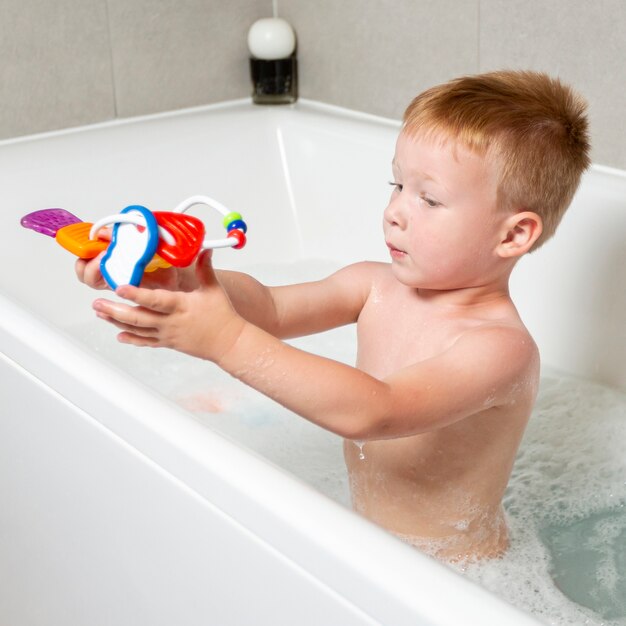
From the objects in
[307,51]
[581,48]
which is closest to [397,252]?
[581,48]

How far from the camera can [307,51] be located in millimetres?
1847

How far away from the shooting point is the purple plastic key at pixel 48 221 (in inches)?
32.8

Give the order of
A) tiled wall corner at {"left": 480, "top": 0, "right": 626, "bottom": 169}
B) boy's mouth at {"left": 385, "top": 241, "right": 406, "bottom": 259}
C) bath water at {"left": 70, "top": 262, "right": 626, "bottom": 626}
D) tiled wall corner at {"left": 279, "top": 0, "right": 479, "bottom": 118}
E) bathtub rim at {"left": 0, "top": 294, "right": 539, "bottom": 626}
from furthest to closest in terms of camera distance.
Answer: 1. tiled wall corner at {"left": 279, "top": 0, "right": 479, "bottom": 118}
2. tiled wall corner at {"left": 480, "top": 0, "right": 626, "bottom": 169}
3. bath water at {"left": 70, "top": 262, "right": 626, "bottom": 626}
4. boy's mouth at {"left": 385, "top": 241, "right": 406, "bottom": 259}
5. bathtub rim at {"left": 0, "top": 294, "right": 539, "bottom": 626}

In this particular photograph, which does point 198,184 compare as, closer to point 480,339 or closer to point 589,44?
point 589,44

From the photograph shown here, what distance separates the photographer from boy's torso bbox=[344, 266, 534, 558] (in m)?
0.99

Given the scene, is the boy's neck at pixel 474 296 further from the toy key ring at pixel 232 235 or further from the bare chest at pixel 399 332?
Result: the toy key ring at pixel 232 235

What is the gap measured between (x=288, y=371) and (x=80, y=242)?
0.19m

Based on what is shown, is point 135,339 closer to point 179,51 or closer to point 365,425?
point 365,425

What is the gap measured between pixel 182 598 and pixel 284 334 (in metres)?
0.30

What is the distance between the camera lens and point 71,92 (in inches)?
67.1

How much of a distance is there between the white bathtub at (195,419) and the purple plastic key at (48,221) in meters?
0.12

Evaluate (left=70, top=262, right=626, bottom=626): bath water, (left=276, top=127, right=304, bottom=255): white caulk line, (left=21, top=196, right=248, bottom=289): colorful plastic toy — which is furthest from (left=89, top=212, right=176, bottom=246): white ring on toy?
(left=276, top=127, right=304, bottom=255): white caulk line

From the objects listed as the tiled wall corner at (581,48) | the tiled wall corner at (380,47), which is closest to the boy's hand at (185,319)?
the tiled wall corner at (581,48)

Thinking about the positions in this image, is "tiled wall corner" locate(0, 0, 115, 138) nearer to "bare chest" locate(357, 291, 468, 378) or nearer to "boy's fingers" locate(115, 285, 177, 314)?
"bare chest" locate(357, 291, 468, 378)
